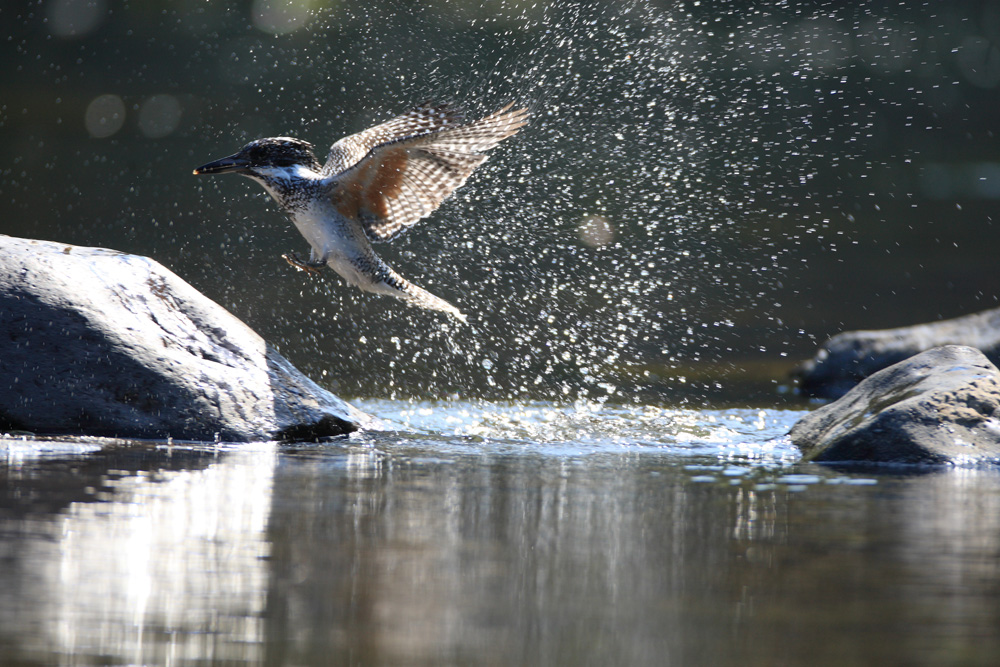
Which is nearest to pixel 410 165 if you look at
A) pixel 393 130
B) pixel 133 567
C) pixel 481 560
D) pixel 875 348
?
pixel 393 130

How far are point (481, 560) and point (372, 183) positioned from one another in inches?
131

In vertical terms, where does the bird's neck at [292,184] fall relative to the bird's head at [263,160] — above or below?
Answer: below

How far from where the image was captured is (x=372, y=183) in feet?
17.9

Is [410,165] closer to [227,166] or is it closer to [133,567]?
[227,166]

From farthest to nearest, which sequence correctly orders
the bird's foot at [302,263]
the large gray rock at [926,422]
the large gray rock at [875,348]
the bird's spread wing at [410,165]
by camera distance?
the large gray rock at [875,348] < the bird's foot at [302,263] < the bird's spread wing at [410,165] < the large gray rock at [926,422]

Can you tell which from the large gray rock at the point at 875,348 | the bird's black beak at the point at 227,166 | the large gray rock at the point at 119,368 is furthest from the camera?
the large gray rock at the point at 875,348

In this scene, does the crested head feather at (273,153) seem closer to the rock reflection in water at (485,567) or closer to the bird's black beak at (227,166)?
the bird's black beak at (227,166)

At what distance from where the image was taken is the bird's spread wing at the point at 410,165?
17.1ft

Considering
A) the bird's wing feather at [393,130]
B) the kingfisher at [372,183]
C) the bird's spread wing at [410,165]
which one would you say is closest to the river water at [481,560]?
the kingfisher at [372,183]

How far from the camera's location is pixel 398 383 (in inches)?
297

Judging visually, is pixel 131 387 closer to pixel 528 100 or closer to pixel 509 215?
pixel 509 215

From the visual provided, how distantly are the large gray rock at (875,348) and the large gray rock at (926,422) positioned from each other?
3080mm

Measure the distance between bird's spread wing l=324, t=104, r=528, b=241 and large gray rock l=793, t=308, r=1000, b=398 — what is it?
394 centimetres

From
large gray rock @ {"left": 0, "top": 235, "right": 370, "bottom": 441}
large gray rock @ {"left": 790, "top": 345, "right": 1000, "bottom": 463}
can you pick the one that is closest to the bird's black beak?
large gray rock @ {"left": 0, "top": 235, "right": 370, "bottom": 441}
